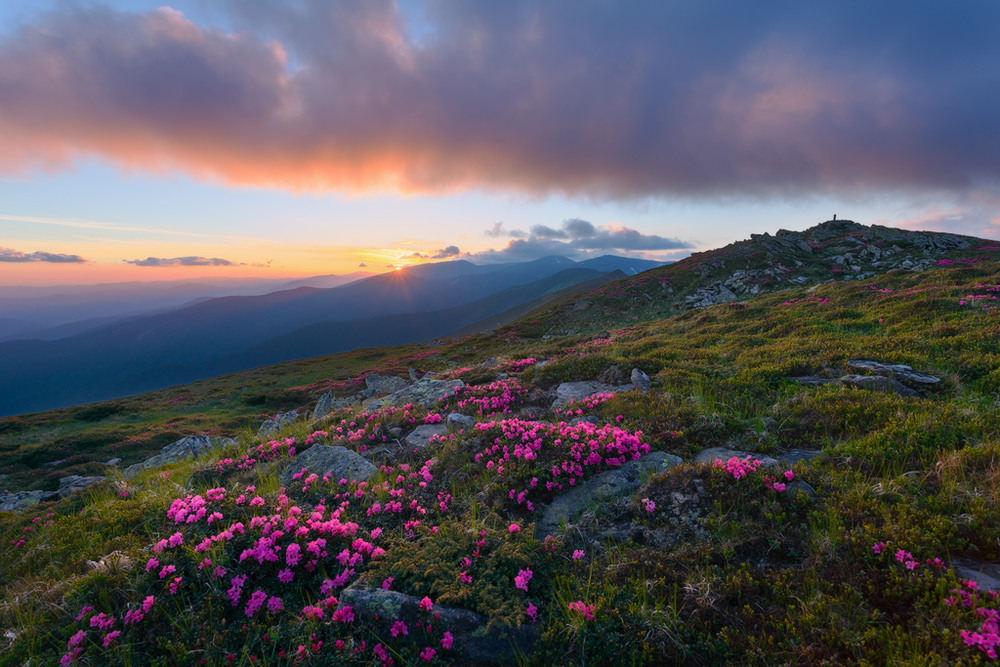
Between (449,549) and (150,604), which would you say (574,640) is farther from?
(150,604)

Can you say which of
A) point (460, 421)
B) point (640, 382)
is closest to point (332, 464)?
point (460, 421)

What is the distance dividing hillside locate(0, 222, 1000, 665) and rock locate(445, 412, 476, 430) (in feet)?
0.20

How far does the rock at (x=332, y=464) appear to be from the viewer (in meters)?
7.97

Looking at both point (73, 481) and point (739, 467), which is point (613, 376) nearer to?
point (739, 467)

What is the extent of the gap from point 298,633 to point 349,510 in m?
2.53

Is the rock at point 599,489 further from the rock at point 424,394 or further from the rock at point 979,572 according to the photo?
the rock at point 424,394

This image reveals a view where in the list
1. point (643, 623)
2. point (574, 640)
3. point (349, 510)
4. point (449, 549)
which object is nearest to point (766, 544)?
point (643, 623)

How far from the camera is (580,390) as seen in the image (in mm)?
12133

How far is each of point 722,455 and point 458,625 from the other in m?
5.22

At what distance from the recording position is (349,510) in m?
6.60

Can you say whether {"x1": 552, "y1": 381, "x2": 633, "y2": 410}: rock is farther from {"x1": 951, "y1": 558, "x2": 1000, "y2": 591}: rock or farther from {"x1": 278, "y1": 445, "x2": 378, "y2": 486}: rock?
{"x1": 951, "y1": 558, "x2": 1000, "y2": 591}: rock

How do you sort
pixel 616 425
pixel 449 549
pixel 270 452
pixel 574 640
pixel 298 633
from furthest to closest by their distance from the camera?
1. pixel 270 452
2. pixel 616 425
3. pixel 449 549
4. pixel 298 633
5. pixel 574 640

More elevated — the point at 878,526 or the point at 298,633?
the point at 878,526

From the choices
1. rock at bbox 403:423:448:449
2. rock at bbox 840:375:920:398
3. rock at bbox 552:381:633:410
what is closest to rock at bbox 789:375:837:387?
rock at bbox 840:375:920:398
